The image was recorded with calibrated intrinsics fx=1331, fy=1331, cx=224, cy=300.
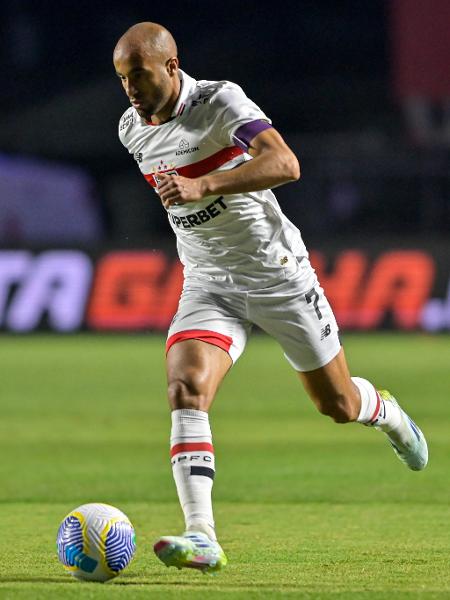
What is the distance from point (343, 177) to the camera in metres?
30.1

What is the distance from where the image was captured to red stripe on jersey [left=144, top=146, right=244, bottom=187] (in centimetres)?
634

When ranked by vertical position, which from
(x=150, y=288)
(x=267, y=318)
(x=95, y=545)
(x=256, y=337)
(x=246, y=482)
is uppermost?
(x=267, y=318)

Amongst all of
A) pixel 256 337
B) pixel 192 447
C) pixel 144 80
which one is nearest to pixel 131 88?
pixel 144 80

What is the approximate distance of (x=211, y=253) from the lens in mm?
6578

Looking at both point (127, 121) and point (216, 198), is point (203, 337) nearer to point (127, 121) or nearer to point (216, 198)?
point (216, 198)

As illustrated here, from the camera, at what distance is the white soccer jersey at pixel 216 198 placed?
6242 mm

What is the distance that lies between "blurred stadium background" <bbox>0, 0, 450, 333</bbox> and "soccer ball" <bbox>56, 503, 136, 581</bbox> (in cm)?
1639

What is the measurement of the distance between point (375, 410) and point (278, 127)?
2635 centimetres

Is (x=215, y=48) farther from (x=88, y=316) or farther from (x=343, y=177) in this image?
(x=88, y=316)

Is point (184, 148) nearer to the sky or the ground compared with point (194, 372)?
nearer to the sky

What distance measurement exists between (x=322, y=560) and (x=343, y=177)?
79.7 feet

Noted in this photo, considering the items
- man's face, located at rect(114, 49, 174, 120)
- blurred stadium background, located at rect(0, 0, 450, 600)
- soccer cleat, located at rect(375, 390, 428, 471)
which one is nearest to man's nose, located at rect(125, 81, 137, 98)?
man's face, located at rect(114, 49, 174, 120)

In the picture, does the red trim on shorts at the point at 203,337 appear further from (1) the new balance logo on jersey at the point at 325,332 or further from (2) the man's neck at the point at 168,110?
(2) the man's neck at the point at 168,110

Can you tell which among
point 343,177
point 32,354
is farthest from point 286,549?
point 343,177
